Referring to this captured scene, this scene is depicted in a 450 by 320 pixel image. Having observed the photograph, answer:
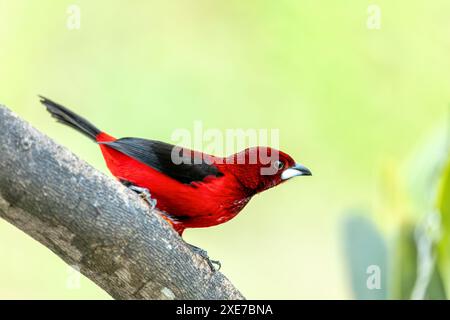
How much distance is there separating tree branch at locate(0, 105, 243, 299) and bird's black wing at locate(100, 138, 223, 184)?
837 millimetres

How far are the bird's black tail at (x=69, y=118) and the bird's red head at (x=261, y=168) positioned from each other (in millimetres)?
791

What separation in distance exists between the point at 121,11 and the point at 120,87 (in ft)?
2.92

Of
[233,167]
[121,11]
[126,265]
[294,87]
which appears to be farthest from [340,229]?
[121,11]

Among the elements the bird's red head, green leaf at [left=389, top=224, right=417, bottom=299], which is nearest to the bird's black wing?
the bird's red head

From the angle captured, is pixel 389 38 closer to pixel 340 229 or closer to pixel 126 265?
pixel 340 229

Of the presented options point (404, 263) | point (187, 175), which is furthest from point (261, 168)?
point (404, 263)

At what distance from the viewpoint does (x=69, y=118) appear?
4223 mm

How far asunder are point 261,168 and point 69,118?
1.11 m

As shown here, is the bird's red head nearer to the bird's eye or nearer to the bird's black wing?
the bird's eye

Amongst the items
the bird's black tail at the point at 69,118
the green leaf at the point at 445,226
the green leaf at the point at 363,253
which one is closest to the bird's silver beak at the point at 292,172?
the green leaf at the point at 363,253

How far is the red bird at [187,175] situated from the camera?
405 centimetres

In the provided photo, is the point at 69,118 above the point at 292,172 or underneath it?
above

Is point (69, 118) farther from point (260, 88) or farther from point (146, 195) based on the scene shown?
point (260, 88)

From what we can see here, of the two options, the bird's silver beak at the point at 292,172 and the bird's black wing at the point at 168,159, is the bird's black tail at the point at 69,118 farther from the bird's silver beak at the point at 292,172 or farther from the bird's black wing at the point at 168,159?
the bird's silver beak at the point at 292,172
